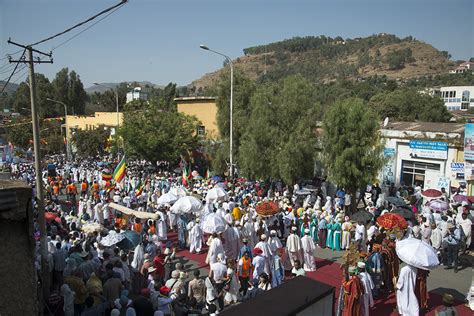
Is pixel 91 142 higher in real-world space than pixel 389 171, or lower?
higher

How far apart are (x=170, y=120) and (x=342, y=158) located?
14.9 m

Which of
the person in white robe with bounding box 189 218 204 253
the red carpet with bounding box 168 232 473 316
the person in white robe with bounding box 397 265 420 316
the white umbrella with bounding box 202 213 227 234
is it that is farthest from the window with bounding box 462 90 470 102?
the person in white robe with bounding box 397 265 420 316

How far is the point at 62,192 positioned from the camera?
23.5 m

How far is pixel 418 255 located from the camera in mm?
8250

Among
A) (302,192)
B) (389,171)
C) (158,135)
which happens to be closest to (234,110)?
(158,135)

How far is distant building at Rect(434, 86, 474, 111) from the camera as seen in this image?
241 ft

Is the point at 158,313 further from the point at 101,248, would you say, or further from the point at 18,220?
the point at 101,248

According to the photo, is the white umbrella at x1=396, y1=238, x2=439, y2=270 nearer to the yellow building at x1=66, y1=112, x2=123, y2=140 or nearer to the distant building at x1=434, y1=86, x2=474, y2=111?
the yellow building at x1=66, y1=112, x2=123, y2=140

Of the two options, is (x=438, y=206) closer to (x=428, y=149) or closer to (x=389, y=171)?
(x=428, y=149)

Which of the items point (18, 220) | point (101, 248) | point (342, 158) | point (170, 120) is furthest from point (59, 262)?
point (170, 120)

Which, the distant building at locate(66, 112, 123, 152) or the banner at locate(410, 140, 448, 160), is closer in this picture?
the banner at locate(410, 140, 448, 160)

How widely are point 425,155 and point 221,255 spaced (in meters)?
15.2

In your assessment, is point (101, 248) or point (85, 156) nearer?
point (101, 248)

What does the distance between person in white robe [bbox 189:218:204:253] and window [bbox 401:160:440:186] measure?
44.3ft
